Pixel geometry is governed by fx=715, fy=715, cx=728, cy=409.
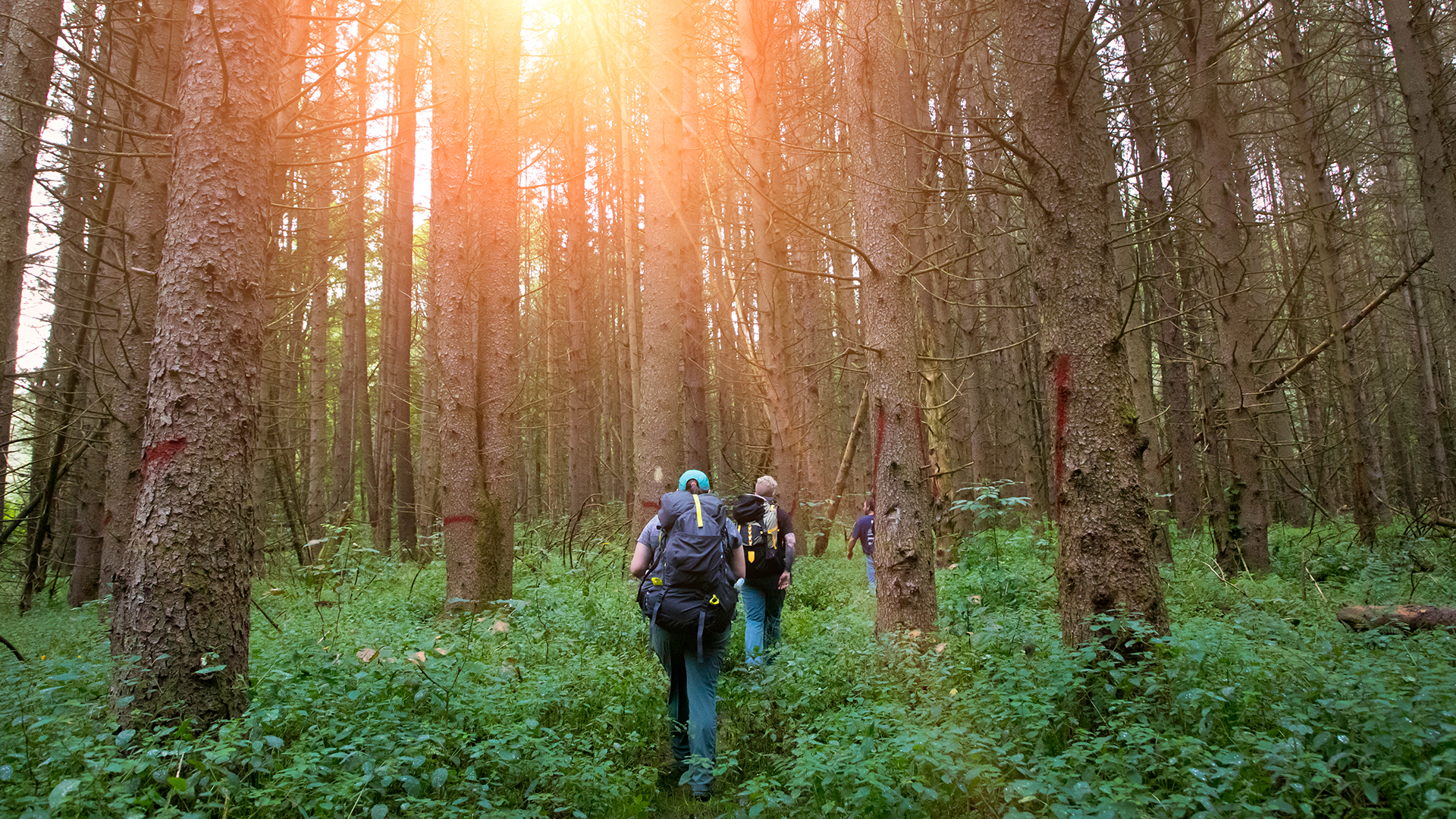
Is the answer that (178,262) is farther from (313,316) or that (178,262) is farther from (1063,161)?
(313,316)

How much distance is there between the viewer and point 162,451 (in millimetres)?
3748

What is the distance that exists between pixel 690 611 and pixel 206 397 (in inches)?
119

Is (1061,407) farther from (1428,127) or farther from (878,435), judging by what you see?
(1428,127)

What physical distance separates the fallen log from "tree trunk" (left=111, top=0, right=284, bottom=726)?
8038 millimetres

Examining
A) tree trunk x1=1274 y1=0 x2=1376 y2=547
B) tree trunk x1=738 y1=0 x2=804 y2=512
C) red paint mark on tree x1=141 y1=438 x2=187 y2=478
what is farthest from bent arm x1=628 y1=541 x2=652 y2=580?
tree trunk x1=1274 y1=0 x2=1376 y2=547

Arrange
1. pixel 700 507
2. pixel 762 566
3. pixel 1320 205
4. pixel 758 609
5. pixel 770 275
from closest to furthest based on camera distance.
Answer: pixel 700 507 < pixel 762 566 < pixel 758 609 < pixel 1320 205 < pixel 770 275

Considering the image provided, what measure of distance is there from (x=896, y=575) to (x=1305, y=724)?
2.77 meters

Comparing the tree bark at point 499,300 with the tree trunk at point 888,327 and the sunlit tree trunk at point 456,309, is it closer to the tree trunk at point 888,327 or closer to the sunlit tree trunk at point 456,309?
the sunlit tree trunk at point 456,309

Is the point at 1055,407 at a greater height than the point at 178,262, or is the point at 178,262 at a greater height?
the point at 178,262

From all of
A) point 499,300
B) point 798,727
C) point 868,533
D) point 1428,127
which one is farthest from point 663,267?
point 1428,127

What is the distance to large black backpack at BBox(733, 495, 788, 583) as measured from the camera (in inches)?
267

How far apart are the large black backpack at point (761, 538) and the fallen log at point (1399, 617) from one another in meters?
4.73

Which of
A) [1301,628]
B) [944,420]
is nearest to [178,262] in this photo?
[1301,628]

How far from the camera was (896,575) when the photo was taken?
19.4 ft
